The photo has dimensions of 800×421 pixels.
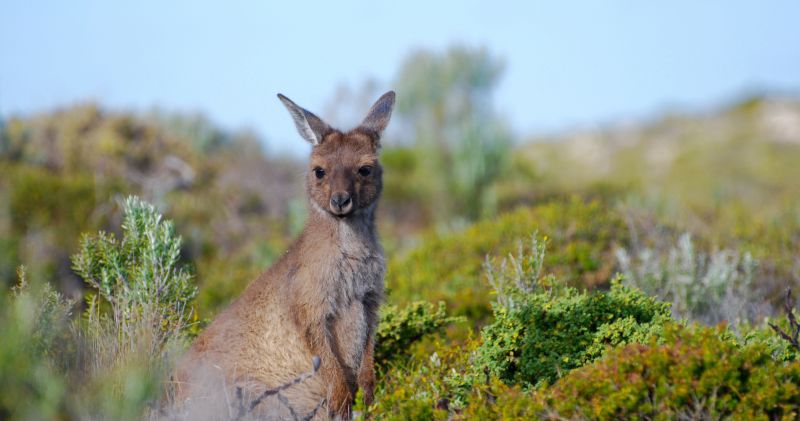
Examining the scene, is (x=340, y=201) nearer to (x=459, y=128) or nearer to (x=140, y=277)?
(x=140, y=277)

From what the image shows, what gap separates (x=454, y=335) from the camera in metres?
7.52

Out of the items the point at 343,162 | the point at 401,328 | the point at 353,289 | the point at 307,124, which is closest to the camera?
the point at 353,289

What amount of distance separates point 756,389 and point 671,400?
425 mm

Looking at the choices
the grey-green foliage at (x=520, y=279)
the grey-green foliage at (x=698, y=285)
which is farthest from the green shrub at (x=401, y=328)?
the grey-green foliage at (x=698, y=285)

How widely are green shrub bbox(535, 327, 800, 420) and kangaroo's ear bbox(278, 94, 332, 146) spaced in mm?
2589

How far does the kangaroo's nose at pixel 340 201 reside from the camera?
5.25 metres

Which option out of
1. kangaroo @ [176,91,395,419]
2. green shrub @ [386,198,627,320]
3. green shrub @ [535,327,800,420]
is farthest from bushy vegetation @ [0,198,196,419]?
green shrub @ [386,198,627,320]

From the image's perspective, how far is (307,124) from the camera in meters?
5.74

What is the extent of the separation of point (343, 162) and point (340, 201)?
370mm

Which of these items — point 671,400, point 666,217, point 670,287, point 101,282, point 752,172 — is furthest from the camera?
point 752,172

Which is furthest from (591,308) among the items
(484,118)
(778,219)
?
(484,118)

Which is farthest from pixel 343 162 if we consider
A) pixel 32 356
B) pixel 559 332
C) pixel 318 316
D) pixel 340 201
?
pixel 32 356

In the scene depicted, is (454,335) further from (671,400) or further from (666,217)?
(666,217)

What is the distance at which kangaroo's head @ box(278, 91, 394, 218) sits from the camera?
211 inches
